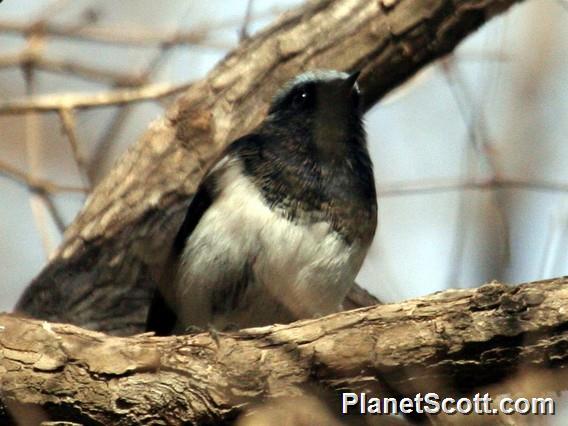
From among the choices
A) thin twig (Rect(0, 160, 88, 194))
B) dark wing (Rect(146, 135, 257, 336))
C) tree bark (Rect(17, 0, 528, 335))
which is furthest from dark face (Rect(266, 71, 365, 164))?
thin twig (Rect(0, 160, 88, 194))

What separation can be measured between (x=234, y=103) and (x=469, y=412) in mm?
2764

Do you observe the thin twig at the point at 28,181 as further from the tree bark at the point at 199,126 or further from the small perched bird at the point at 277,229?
the small perched bird at the point at 277,229

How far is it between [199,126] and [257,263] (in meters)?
1.58

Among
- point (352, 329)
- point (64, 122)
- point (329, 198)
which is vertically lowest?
point (352, 329)

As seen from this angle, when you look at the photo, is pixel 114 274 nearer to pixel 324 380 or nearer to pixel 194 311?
pixel 194 311

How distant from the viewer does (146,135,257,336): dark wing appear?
504 centimetres

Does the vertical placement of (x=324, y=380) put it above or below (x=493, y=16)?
below

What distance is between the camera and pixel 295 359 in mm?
3875

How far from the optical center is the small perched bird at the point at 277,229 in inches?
184

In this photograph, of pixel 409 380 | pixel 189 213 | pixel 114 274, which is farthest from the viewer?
pixel 114 274

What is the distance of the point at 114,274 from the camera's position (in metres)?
5.86

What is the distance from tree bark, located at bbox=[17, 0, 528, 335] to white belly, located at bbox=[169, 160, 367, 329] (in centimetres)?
99

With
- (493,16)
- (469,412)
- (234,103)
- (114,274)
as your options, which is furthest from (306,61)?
(469,412)

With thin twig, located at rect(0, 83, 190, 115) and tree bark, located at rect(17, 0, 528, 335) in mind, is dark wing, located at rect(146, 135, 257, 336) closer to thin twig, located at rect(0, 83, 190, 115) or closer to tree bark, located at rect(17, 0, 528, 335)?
tree bark, located at rect(17, 0, 528, 335)
